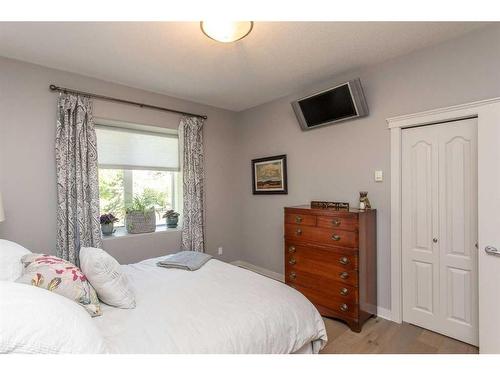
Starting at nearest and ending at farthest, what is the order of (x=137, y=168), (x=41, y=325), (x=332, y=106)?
(x=41, y=325) < (x=332, y=106) < (x=137, y=168)

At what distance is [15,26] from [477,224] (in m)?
3.91

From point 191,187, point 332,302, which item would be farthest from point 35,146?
point 332,302

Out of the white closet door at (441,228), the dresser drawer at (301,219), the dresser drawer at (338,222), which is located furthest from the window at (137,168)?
the white closet door at (441,228)

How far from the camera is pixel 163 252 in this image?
Answer: 331cm

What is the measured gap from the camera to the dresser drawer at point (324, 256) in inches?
91.8

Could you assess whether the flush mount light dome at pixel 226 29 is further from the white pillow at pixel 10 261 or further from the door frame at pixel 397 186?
the white pillow at pixel 10 261

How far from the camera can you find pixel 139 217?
3145 mm

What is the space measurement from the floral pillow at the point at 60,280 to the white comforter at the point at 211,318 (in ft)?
0.37

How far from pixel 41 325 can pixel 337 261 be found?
7.28 ft

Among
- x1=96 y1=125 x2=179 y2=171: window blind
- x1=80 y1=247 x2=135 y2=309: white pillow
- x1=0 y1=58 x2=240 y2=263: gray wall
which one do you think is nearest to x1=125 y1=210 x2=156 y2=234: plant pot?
x1=0 y1=58 x2=240 y2=263: gray wall

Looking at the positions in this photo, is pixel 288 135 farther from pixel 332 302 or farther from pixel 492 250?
pixel 492 250

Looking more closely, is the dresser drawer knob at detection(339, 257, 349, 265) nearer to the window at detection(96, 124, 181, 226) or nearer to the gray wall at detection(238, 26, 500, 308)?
the gray wall at detection(238, 26, 500, 308)
